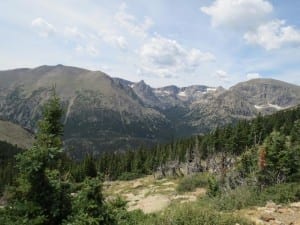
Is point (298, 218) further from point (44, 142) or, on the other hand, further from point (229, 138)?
point (229, 138)

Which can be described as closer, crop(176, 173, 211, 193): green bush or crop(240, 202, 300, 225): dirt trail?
crop(240, 202, 300, 225): dirt trail

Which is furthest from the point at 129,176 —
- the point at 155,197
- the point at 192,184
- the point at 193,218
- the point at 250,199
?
the point at 193,218

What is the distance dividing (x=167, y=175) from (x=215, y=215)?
72.4 metres

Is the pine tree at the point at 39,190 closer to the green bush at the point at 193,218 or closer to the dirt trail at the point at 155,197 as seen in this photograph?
the green bush at the point at 193,218

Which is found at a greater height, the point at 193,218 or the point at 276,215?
the point at 193,218

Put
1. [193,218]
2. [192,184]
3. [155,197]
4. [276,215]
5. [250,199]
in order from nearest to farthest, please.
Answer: [193,218] < [276,215] < [250,199] < [155,197] < [192,184]

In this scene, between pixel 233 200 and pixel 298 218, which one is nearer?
pixel 298 218

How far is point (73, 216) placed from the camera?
38.4ft

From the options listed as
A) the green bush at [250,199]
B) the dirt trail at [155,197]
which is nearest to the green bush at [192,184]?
the dirt trail at [155,197]

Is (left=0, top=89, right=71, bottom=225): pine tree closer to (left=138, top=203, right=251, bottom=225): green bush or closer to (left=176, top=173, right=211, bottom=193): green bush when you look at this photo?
(left=138, top=203, right=251, bottom=225): green bush

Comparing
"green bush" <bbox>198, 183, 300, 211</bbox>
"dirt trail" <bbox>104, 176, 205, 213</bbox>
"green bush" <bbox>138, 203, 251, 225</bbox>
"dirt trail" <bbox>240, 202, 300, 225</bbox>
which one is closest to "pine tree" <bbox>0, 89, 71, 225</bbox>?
"green bush" <bbox>138, 203, 251, 225</bbox>

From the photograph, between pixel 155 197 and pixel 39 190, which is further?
pixel 155 197

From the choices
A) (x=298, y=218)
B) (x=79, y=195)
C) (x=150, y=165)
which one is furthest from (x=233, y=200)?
(x=150, y=165)

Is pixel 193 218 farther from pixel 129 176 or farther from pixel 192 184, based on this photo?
pixel 129 176
